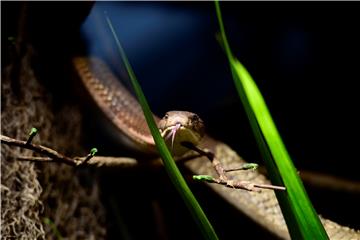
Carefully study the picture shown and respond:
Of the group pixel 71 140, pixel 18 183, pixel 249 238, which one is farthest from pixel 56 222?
pixel 249 238

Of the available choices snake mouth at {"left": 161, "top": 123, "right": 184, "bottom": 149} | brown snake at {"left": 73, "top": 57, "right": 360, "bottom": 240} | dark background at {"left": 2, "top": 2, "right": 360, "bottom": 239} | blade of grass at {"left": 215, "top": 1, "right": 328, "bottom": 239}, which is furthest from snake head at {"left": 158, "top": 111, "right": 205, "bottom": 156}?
dark background at {"left": 2, "top": 2, "right": 360, "bottom": 239}

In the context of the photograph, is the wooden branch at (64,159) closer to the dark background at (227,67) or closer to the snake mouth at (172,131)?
the snake mouth at (172,131)

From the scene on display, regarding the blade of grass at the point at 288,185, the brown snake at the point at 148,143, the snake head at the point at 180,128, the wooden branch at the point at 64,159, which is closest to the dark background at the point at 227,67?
the brown snake at the point at 148,143

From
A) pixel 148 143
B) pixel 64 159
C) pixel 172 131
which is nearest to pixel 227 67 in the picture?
pixel 148 143

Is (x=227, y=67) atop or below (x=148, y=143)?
atop

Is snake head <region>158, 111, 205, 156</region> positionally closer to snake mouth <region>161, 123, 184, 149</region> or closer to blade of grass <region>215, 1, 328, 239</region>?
snake mouth <region>161, 123, 184, 149</region>

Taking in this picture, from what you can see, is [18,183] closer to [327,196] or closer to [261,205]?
[261,205]

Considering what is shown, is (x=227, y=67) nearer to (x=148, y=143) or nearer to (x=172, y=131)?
(x=148, y=143)

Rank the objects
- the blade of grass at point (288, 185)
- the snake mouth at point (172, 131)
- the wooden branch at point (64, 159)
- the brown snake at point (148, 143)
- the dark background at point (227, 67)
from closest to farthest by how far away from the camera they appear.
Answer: the blade of grass at point (288, 185), the wooden branch at point (64, 159), the snake mouth at point (172, 131), the brown snake at point (148, 143), the dark background at point (227, 67)
